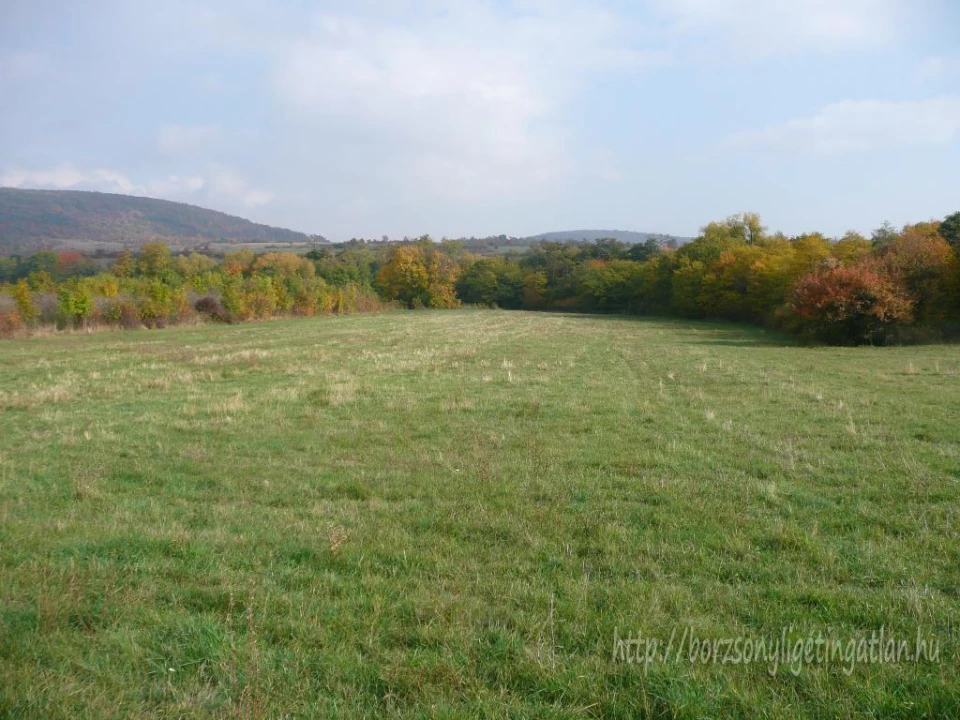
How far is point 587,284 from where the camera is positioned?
10244 centimetres

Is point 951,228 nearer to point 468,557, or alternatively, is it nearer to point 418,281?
point 468,557

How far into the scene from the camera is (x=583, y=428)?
483 inches

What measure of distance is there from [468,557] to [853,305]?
38.1m

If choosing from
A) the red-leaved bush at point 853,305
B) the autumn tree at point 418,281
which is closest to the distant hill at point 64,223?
the autumn tree at point 418,281

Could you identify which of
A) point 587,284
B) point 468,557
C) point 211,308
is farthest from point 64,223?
point 468,557

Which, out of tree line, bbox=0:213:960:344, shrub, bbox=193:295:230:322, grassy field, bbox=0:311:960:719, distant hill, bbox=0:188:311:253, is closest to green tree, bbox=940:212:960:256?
tree line, bbox=0:213:960:344

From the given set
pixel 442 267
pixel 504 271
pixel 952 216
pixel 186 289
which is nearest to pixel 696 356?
pixel 952 216

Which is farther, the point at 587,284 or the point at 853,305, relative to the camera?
the point at 587,284

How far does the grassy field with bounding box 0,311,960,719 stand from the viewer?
3.77 m

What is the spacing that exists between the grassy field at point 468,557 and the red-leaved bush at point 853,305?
25542 mm

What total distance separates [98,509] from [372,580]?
4.22 meters

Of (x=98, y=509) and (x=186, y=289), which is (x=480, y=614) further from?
(x=186, y=289)

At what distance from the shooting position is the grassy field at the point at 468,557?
3773 mm

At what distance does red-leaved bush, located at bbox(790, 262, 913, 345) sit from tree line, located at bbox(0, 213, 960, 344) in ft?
0.24
